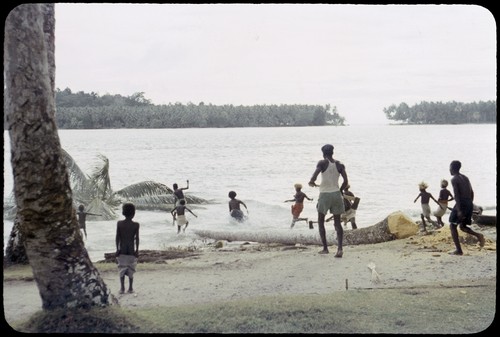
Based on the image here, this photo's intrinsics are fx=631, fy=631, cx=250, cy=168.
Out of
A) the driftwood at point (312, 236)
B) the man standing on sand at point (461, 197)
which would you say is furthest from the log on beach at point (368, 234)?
the man standing on sand at point (461, 197)

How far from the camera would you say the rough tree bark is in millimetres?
6219

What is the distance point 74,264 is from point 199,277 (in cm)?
239

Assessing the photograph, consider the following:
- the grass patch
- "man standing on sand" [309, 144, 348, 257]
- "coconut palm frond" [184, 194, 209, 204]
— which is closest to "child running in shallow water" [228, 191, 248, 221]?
"coconut palm frond" [184, 194, 209, 204]

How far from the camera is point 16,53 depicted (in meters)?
6.21

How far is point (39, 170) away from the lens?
6273 millimetres

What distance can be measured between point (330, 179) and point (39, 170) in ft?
14.4

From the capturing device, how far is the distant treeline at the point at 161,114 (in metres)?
8.66

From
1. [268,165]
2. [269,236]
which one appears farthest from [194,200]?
[269,236]

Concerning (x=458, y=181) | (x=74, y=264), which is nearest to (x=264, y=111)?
(x=458, y=181)

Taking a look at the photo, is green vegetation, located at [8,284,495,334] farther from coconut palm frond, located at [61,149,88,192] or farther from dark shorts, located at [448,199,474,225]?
coconut palm frond, located at [61,149,88,192]

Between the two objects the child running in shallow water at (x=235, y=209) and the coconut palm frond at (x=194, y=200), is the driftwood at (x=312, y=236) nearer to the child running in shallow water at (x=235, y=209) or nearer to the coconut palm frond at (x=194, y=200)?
the child running in shallow water at (x=235, y=209)

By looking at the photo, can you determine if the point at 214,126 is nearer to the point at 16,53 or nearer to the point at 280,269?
the point at 280,269

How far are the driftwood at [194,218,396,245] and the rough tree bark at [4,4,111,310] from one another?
255 inches

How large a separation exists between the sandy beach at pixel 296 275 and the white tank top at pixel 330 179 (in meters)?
1.14
